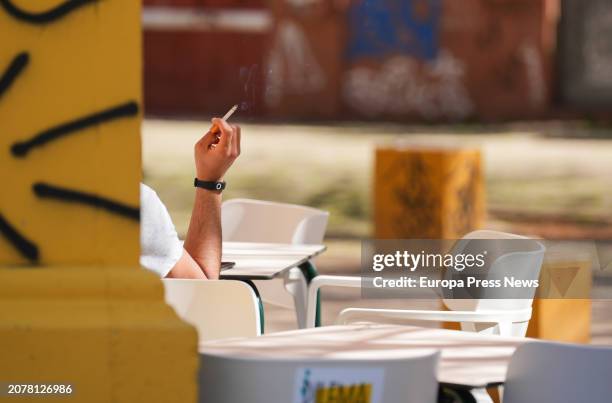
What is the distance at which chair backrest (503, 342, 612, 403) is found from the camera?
3.17 m

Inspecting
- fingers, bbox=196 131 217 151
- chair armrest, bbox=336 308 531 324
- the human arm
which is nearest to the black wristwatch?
the human arm

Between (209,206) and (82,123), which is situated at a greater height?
(82,123)

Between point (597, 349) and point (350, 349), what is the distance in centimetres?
63

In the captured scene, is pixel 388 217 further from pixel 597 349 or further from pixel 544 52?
pixel 544 52

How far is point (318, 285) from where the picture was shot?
5.32 metres

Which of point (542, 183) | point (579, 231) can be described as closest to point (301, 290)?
point (579, 231)

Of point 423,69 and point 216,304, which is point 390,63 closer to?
point 423,69

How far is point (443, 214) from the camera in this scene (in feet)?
31.0

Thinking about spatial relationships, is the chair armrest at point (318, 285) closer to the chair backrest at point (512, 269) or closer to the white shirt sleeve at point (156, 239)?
the chair backrest at point (512, 269)

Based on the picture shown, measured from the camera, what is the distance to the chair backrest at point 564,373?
3174mm

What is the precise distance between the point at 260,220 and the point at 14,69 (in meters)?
3.28

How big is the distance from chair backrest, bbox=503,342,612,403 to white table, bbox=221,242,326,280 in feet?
5.36

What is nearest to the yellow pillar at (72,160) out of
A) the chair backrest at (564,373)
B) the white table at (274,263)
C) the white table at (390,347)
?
the white table at (390,347)

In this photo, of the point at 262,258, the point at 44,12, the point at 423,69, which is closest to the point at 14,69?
the point at 44,12
